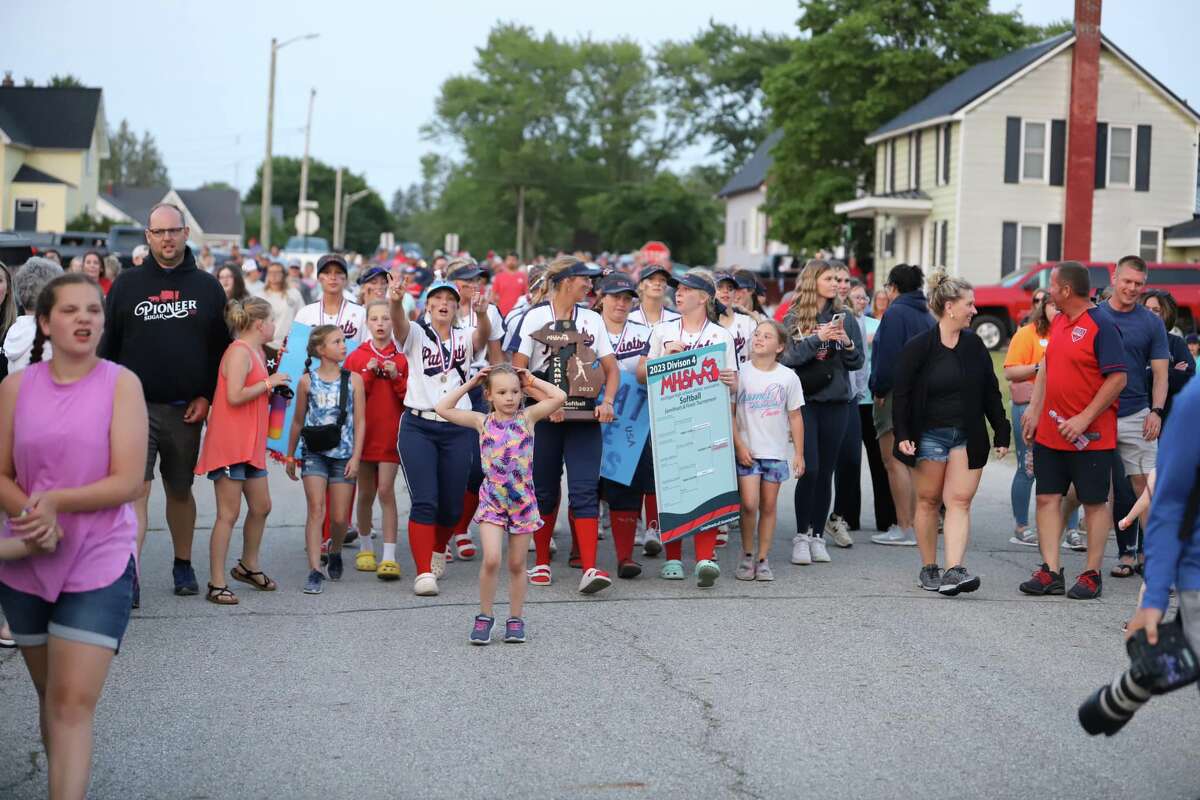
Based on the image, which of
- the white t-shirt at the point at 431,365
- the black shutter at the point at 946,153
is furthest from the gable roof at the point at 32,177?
the white t-shirt at the point at 431,365

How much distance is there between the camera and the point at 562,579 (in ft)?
31.5

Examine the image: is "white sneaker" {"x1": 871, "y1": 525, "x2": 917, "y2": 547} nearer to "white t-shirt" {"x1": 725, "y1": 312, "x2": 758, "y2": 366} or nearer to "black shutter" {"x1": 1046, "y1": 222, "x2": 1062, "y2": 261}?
"white t-shirt" {"x1": 725, "y1": 312, "x2": 758, "y2": 366}

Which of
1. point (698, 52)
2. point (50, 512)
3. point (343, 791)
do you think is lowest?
point (343, 791)

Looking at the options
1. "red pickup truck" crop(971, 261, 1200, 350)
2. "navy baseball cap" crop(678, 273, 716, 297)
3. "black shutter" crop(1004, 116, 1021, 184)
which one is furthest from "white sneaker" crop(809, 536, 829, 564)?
"black shutter" crop(1004, 116, 1021, 184)

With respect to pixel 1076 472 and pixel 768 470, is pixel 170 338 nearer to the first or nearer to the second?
pixel 768 470

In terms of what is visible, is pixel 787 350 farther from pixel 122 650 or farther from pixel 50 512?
pixel 50 512

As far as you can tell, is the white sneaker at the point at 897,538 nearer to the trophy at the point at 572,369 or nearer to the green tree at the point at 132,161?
the trophy at the point at 572,369

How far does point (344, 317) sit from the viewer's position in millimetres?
11109

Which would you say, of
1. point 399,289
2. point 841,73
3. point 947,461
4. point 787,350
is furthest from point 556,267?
point 841,73

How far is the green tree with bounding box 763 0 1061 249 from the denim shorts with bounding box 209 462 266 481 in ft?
145

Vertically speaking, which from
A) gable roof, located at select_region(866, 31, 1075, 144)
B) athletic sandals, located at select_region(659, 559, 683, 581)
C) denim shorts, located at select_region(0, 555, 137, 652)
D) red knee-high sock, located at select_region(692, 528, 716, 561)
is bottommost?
athletic sandals, located at select_region(659, 559, 683, 581)

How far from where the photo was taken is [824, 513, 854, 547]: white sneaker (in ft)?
36.3

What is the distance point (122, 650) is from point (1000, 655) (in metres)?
4.34

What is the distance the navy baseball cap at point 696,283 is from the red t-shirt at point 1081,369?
2153mm
